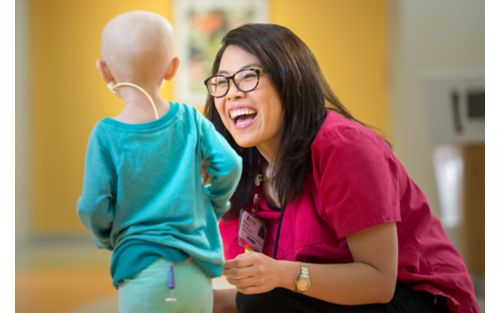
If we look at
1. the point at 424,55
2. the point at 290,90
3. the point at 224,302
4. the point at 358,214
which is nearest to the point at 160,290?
the point at 358,214

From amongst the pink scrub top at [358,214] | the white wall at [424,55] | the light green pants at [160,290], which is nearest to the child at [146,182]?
the light green pants at [160,290]

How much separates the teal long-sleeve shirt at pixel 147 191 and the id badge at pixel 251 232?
436mm

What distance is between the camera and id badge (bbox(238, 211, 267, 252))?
157 cm

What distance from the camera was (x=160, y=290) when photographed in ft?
3.57

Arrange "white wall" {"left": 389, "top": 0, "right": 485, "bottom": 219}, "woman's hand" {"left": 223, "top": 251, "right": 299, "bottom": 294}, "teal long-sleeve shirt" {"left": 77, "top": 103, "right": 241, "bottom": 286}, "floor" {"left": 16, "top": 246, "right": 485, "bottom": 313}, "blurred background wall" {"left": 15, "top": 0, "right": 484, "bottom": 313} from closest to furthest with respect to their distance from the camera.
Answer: "teal long-sleeve shirt" {"left": 77, "top": 103, "right": 241, "bottom": 286} → "woman's hand" {"left": 223, "top": 251, "right": 299, "bottom": 294} → "floor" {"left": 16, "top": 246, "right": 485, "bottom": 313} → "white wall" {"left": 389, "top": 0, "right": 485, "bottom": 219} → "blurred background wall" {"left": 15, "top": 0, "right": 484, "bottom": 313}

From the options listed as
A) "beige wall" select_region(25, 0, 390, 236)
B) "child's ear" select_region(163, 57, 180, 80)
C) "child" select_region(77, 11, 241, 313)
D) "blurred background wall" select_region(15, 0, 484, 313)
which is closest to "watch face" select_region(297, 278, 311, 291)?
"child" select_region(77, 11, 241, 313)

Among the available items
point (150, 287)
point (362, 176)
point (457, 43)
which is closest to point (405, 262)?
point (362, 176)

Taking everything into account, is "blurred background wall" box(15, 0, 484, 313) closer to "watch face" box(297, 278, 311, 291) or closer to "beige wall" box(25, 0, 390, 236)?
"beige wall" box(25, 0, 390, 236)

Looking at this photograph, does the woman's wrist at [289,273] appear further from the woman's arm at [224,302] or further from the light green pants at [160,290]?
the woman's arm at [224,302]

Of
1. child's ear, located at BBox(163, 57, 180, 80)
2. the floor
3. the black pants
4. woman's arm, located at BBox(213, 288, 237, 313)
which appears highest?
child's ear, located at BBox(163, 57, 180, 80)

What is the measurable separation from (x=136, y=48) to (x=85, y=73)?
476 cm

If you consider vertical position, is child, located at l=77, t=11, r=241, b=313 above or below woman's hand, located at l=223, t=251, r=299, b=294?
above

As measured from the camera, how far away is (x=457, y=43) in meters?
5.04

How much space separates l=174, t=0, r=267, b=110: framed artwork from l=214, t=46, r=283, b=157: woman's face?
13.6 ft
